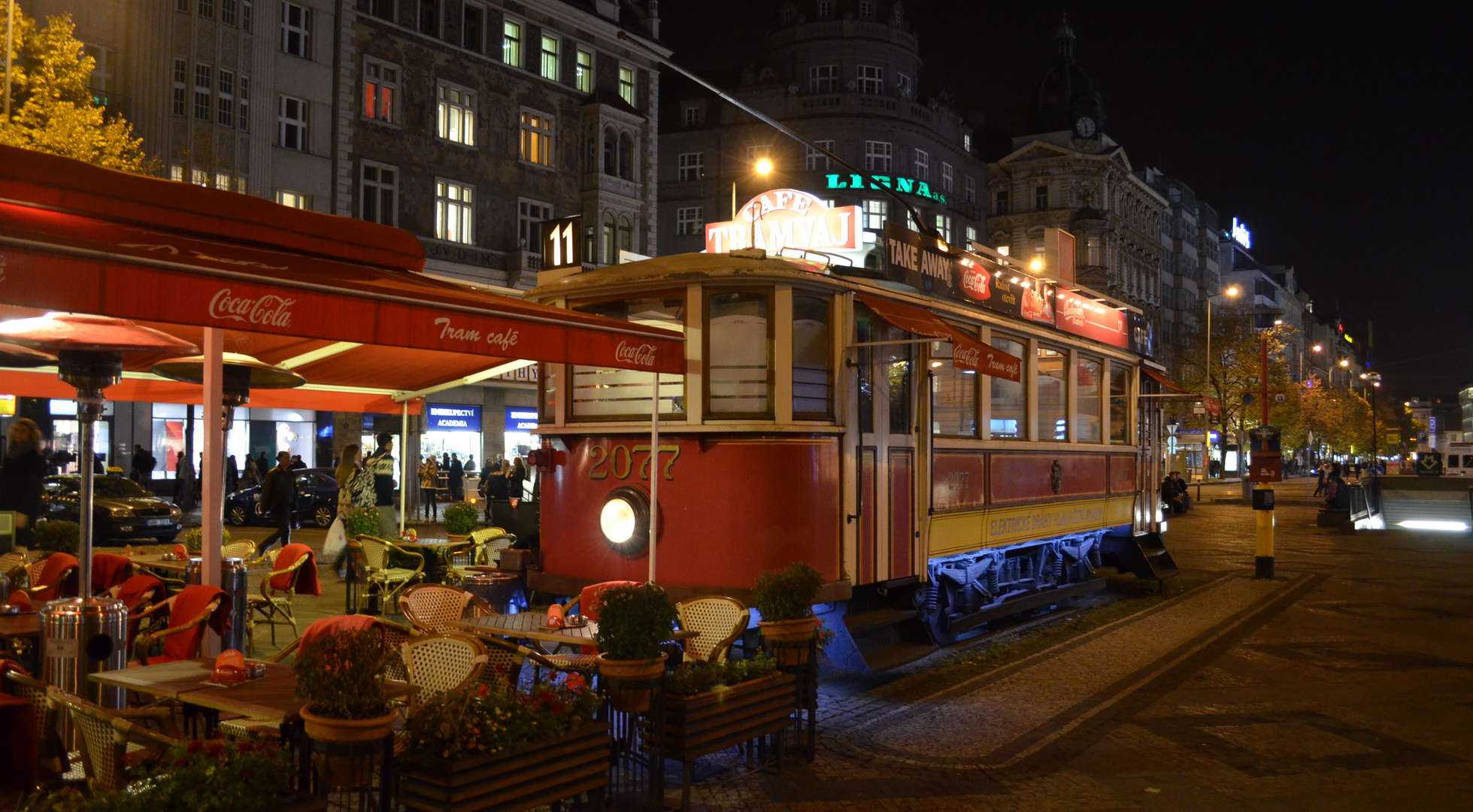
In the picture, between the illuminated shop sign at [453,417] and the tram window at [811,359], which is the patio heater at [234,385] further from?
the illuminated shop sign at [453,417]

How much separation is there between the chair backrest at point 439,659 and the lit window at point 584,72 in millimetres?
33930

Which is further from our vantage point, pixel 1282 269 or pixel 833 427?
pixel 1282 269

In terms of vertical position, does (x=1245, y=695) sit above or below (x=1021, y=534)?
below

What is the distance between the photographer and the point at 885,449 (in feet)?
30.3

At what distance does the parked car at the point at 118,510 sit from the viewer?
20.0 meters

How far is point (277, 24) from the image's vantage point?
29484 millimetres

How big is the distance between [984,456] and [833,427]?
279cm

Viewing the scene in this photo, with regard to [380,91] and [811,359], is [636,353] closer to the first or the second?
[811,359]

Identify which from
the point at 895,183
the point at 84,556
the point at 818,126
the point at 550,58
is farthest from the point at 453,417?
the point at 84,556

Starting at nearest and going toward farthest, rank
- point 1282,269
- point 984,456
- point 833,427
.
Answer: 1. point 833,427
2. point 984,456
3. point 1282,269

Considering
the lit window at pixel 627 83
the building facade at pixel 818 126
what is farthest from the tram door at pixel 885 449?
the building facade at pixel 818 126

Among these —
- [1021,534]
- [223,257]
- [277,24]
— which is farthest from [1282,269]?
[223,257]

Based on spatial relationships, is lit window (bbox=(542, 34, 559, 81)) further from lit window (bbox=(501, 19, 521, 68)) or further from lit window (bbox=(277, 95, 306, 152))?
lit window (bbox=(277, 95, 306, 152))

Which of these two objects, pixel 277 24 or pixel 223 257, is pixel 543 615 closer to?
pixel 223 257
